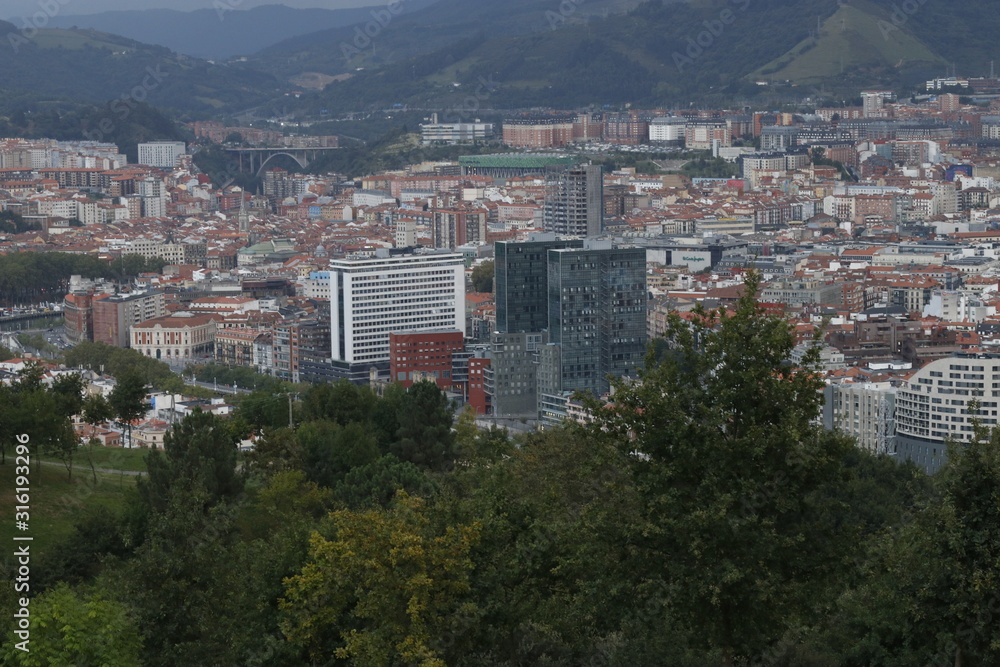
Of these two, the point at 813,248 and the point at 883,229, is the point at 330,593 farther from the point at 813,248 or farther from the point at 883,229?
the point at 883,229

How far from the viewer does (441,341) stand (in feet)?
96.0

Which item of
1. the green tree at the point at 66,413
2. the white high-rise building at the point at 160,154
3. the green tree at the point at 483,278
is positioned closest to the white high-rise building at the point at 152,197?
the white high-rise building at the point at 160,154

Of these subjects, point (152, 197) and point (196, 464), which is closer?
point (196, 464)

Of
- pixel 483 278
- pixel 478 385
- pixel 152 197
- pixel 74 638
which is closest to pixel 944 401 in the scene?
pixel 478 385

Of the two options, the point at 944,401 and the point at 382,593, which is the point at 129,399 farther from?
the point at 944,401

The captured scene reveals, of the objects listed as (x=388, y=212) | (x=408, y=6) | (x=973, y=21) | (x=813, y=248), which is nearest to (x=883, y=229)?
(x=813, y=248)

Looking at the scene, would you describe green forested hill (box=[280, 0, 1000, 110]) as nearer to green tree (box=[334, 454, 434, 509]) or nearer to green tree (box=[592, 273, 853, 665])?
green tree (box=[334, 454, 434, 509])

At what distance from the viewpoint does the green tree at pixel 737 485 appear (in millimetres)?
7426

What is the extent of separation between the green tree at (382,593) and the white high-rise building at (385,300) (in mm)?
21860

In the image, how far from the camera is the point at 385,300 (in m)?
31.1

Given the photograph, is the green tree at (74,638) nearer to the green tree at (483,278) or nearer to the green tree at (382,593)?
the green tree at (382,593)

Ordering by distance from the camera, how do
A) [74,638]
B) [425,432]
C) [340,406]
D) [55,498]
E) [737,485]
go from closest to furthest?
[737,485] < [74,638] < [55,498] < [425,432] < [340,406]

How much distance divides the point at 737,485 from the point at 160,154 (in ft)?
218

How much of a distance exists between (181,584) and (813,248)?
119 feet
